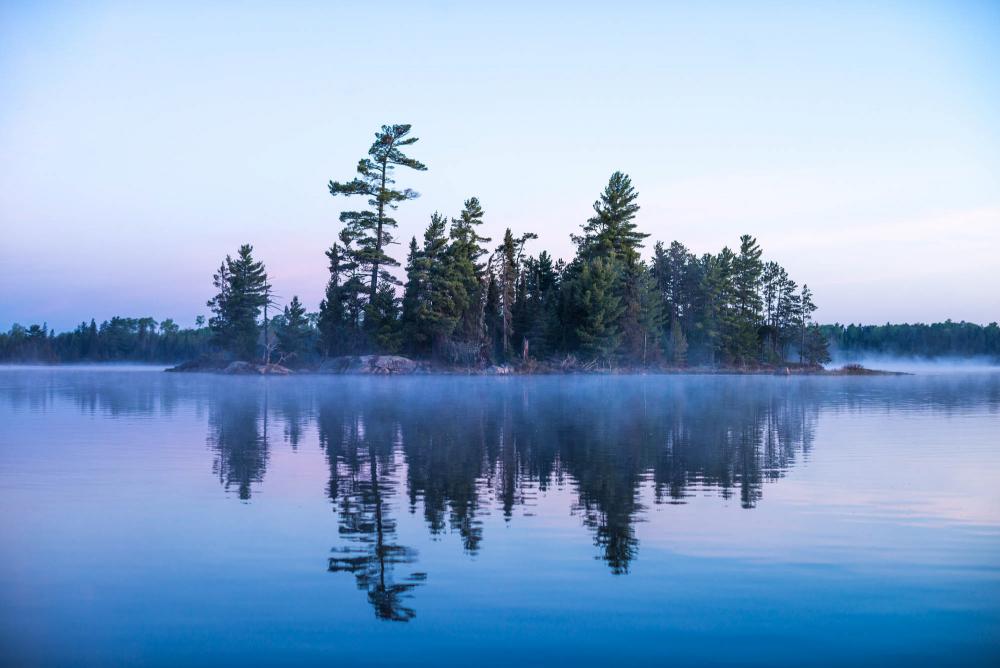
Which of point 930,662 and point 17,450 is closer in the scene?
point 930,662

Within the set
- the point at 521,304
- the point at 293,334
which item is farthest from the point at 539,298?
the point at 293,334

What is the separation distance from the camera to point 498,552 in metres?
11.6

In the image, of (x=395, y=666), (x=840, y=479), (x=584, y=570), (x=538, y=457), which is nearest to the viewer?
(x=395, y=666)

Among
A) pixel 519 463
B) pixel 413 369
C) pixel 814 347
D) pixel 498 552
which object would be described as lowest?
pixel 498 552

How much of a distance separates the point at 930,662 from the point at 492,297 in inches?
3832

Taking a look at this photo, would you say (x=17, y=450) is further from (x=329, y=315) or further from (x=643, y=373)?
(x=643, y=373)

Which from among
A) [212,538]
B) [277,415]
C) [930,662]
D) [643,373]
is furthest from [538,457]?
[643,373]

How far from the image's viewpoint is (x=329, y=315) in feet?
330

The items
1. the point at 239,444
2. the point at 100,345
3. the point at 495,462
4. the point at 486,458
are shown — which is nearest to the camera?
the point at 495,462

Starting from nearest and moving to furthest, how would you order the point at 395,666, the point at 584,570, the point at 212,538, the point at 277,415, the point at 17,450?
the point at 395,666, the point at 584,570, the point at 212,538, the point at 17,450, the point at 277,415

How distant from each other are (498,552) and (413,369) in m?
84.3

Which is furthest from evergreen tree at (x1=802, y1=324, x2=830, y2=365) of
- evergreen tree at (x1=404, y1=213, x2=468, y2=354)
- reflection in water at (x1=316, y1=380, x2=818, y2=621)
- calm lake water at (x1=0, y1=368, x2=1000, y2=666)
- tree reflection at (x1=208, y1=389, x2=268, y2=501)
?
calm lake water at (x1=0, y1=368, x2=1000, y2=666)

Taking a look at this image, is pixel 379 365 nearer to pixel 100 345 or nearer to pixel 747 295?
pixel 747 295

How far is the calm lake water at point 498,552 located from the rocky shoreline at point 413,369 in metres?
69.3
